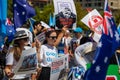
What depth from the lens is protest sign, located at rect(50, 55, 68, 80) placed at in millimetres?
9789

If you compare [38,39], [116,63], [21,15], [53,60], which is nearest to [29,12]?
[21,15]

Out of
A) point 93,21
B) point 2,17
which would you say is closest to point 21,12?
point 2,17

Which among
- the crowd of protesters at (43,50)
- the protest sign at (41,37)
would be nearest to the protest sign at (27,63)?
the crowd of protesters at (43,50)

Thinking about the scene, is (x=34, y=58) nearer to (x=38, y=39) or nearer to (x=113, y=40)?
(x=113, y=40)

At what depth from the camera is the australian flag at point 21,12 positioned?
1258 cm

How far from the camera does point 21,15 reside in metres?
12.7

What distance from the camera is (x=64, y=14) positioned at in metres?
14.2

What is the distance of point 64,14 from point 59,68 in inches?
173

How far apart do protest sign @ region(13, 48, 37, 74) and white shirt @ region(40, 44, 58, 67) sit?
1407 millimetres

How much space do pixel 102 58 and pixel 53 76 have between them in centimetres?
232

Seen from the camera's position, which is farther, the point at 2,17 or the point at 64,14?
the point at 64,14

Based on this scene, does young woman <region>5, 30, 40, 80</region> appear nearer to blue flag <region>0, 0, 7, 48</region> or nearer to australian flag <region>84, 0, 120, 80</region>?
australian flag <region>84, 0, 120, 80</region>

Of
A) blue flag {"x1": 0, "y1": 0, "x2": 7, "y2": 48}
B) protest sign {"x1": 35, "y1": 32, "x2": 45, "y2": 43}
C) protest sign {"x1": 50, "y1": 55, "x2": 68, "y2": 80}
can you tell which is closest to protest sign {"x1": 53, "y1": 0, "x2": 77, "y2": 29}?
blue flag {"x1": 0, "y1": 0, "x2": 7, "y2": 48}

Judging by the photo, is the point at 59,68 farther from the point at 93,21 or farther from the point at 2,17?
the point at 93,21
